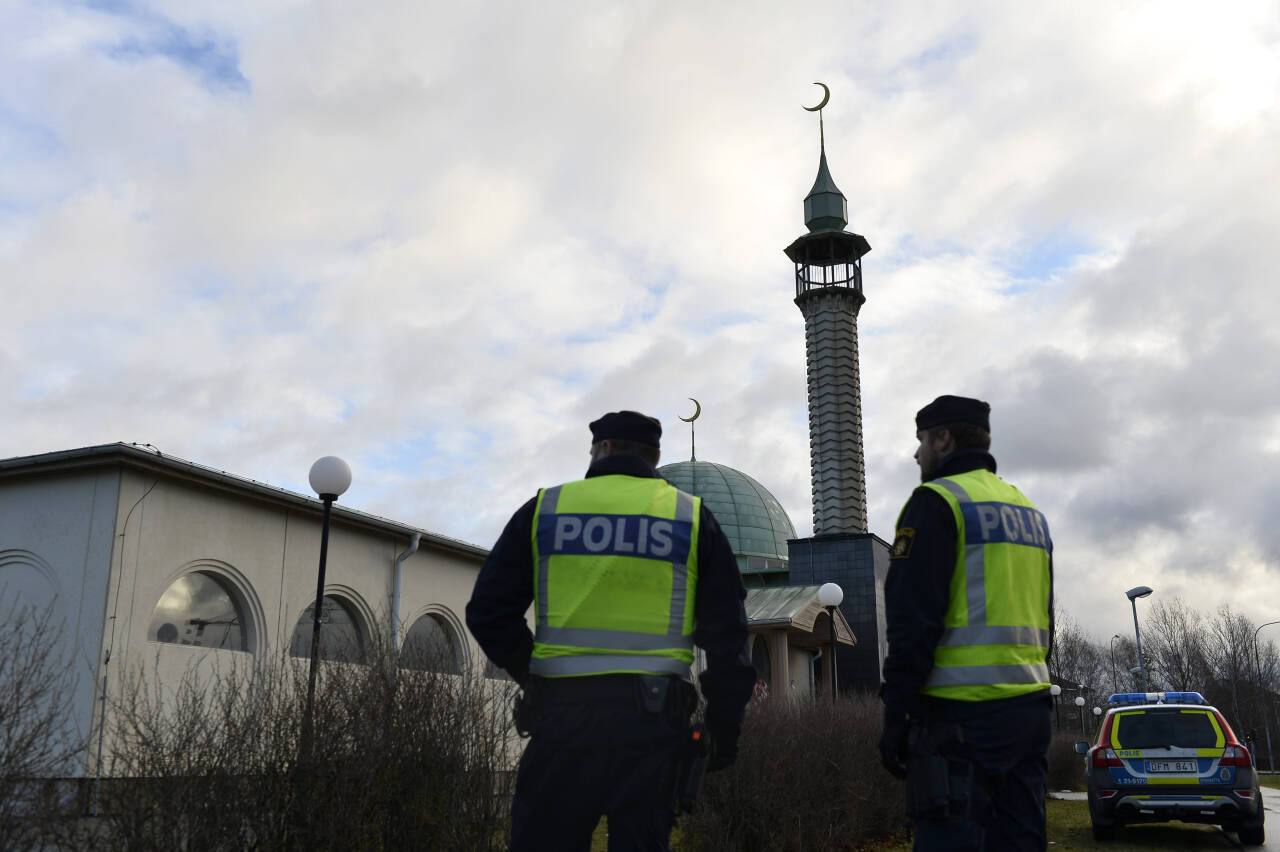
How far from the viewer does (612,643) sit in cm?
357

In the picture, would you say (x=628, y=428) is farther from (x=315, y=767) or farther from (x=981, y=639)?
(x=315, y=767)

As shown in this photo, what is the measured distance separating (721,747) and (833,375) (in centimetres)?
4439

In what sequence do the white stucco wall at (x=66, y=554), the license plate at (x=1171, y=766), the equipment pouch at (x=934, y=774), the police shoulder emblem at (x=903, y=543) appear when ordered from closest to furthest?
the equipment pouch at (x=934, y=774) < the police shoulder emblem at (x=903, y=543) < the license plate at (x=1171, y=766) < the white stucco wall at (x=66, y=554)

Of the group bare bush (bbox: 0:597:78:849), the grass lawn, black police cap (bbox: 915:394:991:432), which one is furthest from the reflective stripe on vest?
the grass lawn

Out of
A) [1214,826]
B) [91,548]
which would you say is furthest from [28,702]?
[1214,826]

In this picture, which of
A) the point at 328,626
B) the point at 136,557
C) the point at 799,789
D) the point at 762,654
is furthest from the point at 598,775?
the point at 762,654

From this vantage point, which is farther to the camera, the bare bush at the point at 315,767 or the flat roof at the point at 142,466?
the flat roof at the point at 142,466

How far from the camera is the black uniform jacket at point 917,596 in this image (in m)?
3.97

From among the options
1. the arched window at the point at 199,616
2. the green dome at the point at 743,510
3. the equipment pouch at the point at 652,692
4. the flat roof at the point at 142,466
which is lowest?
the equipment pouch at the point at 652,692

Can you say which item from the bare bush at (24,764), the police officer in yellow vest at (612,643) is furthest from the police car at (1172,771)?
the bare bush at (24,764)

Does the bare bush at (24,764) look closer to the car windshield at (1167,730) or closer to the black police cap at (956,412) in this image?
the black police cap at (956,412)

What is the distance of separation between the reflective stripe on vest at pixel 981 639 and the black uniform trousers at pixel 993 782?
0.25 feet

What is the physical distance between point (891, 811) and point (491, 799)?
6.24 metres

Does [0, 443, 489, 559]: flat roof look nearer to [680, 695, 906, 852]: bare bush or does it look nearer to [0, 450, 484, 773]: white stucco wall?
[0, 450, 484, 773]: white stucco wall
